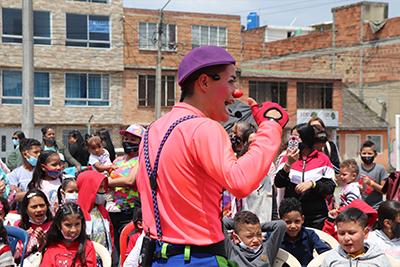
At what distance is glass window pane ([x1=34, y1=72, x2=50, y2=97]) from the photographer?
23.7 metres

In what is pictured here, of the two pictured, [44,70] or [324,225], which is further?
[44,70]

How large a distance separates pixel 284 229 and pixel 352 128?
88.0 ft

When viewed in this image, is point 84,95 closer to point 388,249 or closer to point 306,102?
point 306,102

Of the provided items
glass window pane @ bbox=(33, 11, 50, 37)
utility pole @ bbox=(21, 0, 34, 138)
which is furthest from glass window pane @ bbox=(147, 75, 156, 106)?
utility pole @ bbox=(21, 0, 34, 138)

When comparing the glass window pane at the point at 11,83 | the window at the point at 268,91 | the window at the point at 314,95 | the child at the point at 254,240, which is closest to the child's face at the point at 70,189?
the child at the point at 254,240

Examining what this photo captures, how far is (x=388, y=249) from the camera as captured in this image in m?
4.49

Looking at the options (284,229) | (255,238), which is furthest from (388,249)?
(255,238)

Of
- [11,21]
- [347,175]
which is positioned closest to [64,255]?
[347,175]

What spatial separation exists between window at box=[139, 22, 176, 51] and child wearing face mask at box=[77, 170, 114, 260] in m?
21.2

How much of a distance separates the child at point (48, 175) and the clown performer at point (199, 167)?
13.0 ft

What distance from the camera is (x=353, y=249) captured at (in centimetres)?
372

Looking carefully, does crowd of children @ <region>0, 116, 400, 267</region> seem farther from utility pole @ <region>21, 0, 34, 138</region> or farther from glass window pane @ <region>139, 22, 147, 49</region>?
glass window pane @ <region>139, 22, 147, 49</region>

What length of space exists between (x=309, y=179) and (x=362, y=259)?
4.50ft

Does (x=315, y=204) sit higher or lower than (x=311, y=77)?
lower
